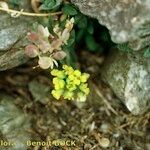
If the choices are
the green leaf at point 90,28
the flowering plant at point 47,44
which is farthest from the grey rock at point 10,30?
the green leaf at point 90,28

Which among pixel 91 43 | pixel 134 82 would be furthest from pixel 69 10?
pixel 134 82

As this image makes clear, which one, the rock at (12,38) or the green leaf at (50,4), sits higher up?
the green leaf at (50,4)

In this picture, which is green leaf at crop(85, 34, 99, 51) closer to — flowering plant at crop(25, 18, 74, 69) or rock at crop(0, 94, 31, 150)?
flowering plant at crop(25, 18, 74, 69)

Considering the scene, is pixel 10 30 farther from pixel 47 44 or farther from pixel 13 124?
pixel 13 124

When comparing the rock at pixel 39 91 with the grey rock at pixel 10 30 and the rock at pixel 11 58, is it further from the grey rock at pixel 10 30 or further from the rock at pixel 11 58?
the grey rock at pixel 10 30

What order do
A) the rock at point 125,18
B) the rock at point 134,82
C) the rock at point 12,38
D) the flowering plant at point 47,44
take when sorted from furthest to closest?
the rock at point 134,82 → the rock at point 12,38 → the flowering plant at point 47,44 → the rock at point 125,18

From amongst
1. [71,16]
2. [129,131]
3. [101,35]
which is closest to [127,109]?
[129,131]
